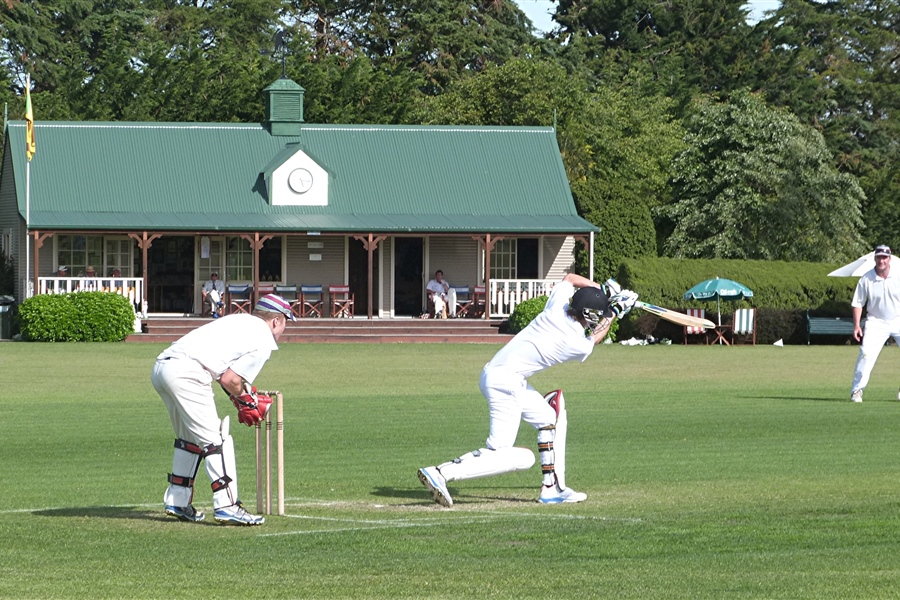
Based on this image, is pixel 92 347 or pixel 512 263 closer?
pixel 92 347

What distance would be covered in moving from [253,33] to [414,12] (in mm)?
7796

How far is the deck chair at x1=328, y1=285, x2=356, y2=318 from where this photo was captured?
3922 cm

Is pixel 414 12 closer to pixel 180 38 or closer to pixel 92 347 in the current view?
pixel 180 38

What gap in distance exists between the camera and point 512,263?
42188mm

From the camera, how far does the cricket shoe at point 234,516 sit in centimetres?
940

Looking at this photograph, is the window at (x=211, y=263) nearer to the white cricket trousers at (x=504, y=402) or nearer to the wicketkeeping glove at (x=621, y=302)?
the white cricket trousers at (x=504, y=402)

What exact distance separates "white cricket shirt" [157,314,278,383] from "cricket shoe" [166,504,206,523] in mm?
1006

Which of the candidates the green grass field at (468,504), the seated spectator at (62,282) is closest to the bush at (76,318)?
the seated spectator at (62,282)

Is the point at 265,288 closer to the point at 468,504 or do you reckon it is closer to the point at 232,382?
the point at 468,504

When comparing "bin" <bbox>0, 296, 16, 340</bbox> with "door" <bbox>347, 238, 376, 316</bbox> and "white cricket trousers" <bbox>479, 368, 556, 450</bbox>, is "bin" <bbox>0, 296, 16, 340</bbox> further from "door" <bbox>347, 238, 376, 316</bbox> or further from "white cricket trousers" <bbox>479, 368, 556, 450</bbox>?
"white cricket trousers" <bbox>479, 368, 556, 450</bbox>

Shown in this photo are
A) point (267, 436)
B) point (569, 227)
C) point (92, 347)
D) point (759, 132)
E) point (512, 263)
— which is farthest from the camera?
point (759, 132)

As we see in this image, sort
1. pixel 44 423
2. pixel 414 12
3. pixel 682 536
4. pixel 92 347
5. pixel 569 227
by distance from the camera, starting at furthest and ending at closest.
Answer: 1. pixel 414 12
2. pixel 569 227
3. pixel 92 347
4. pixel 44 423
5. pixel 682 536

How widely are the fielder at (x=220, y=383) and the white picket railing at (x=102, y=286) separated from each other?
27818 mm

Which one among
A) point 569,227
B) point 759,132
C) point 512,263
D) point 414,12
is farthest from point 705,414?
point 414,12
